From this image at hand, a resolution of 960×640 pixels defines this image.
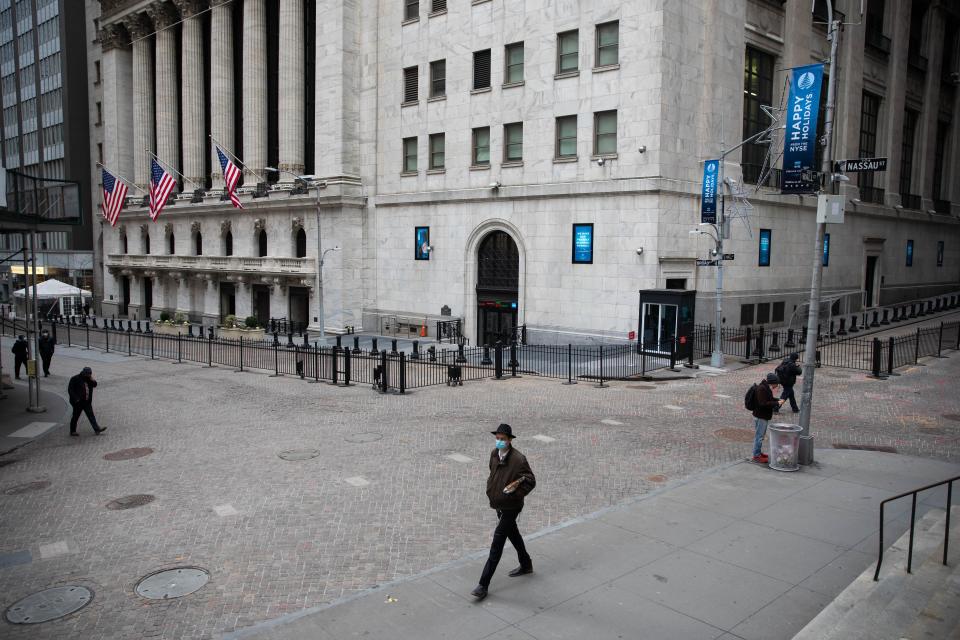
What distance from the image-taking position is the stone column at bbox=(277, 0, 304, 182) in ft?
145

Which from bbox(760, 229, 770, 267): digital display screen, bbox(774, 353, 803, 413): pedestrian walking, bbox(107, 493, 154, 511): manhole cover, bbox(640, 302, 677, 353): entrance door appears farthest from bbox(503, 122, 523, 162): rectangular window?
bbox(107, 493, 154, 511): manhole cover

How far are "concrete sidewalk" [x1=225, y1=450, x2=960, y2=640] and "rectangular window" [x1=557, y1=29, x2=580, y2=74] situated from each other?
2548 cm

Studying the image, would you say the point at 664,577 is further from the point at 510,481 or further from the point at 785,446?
the point at 785,446

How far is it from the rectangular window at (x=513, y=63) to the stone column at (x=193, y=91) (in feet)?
99.3

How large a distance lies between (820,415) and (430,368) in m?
14.2

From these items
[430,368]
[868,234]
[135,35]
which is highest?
[135,35]

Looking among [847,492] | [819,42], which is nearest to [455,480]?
[847,492]

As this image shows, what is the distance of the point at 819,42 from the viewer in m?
37.7

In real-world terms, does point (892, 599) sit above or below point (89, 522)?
above

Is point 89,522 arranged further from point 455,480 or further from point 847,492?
point 847,492

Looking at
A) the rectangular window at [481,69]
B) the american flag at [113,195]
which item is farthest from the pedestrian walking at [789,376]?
the american flag at [113,195]

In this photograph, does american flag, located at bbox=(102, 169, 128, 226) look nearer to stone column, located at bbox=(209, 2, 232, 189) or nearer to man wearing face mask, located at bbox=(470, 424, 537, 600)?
stone column, located at bbox=(209, 2, 232, 189)

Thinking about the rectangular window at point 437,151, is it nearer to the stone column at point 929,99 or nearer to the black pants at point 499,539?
the black pants at point 499,539

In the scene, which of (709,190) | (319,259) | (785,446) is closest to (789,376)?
(785,446)
